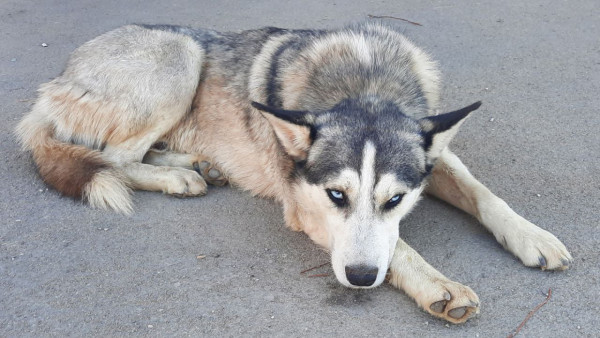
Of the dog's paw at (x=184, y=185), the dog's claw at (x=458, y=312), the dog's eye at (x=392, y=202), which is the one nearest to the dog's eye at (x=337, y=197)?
the dog's eye at (x=392, y=202)

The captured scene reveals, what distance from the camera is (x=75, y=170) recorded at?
441cm

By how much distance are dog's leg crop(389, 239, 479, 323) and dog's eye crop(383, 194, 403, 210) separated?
365mm

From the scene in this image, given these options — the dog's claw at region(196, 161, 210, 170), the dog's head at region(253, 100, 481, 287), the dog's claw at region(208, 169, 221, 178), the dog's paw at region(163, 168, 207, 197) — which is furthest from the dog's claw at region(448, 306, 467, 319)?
the dog's claw at region(196, 161, 210, 170)

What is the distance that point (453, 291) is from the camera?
10.8 feet

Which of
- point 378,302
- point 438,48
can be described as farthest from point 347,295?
point 438,48

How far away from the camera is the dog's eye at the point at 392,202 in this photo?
11.0 feet

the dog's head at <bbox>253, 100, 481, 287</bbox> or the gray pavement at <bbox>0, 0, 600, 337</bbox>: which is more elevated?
the dog's head at <bbox>253, 100, 481, 287</bbox>

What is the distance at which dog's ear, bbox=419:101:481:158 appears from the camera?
3434 mm

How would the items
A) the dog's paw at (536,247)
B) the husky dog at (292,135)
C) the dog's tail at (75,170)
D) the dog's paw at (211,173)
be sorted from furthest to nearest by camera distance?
the dog's paw at (211,173) → the dog's tail at (75,170) → the dog's paw at (536,247) → the husky dog at (292,135)

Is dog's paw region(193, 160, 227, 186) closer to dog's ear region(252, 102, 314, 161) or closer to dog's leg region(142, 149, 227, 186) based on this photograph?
dog's leg region(142, 149, 227, 186)

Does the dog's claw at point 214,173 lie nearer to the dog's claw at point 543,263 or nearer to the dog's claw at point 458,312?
the dog's claw at point 458,312

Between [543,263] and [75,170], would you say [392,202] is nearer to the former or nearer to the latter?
[543,263]

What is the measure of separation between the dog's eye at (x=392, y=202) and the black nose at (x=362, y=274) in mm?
353

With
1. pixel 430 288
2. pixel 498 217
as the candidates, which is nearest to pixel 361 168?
pixel 430 288
